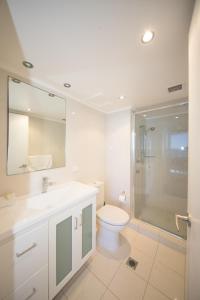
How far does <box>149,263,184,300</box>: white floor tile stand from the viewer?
1.10 m

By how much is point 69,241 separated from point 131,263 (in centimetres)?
85

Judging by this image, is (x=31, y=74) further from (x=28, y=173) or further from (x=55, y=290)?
(x=55, y=290)

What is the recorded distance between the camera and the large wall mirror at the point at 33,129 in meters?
1.20

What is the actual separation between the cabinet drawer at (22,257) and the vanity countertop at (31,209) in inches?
3.0

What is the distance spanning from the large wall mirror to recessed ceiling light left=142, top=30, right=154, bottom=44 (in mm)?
1176

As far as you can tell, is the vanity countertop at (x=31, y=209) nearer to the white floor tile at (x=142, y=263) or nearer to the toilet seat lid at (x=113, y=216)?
the toilet seat lid at (x=113, y=216)

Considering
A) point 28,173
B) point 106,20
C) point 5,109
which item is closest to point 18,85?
point 5,109

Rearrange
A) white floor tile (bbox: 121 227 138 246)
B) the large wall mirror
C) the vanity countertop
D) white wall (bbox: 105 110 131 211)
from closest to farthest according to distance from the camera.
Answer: the vanity countertop → the large wall mirror → white floor tile (bbox: 121 227 138 246) → white wall (bbox: 105 110 131 211)

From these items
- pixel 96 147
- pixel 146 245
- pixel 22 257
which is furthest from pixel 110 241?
pixel 96 147

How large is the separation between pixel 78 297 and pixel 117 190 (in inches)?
57.5

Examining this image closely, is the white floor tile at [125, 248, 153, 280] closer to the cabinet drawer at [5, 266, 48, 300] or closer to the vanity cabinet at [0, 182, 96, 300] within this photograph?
the vanity cabinet at [0, 182, 96, 300]

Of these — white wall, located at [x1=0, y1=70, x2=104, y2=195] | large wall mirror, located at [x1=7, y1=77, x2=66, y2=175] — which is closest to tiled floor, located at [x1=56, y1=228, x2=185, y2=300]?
white wall, located at [x1=0, y1=70, x2=104, y2=195]

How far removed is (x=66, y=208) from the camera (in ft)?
3.52

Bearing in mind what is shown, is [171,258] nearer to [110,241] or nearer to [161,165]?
[110,241]
